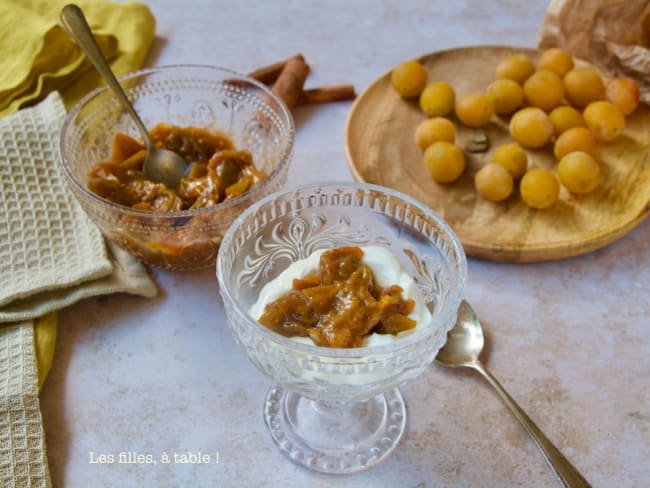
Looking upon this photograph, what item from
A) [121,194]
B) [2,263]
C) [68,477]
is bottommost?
[68,477]

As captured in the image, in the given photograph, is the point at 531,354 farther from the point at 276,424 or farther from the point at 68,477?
the point at 68,477

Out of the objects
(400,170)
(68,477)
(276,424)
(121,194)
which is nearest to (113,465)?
(68,477)

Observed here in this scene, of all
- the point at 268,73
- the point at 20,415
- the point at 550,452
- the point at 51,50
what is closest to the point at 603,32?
the point at 268,73

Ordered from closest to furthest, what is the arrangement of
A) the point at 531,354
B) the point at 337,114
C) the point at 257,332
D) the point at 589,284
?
the point at 257,332 < the point at 531,354 < the point at 589,284 < the point at 337,114

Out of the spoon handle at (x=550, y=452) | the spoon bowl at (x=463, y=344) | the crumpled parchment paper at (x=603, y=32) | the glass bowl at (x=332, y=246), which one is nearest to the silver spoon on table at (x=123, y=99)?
the glass bowl at (x=332, y=246)

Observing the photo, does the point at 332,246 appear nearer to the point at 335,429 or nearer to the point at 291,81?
the point at 335,429

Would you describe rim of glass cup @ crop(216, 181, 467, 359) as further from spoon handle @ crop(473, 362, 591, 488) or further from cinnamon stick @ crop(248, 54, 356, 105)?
cinnamon stick @ crop(248, 54, 356, 105)

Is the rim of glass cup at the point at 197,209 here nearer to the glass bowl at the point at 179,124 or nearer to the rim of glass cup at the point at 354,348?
the glass bowl at the point at 179,124
